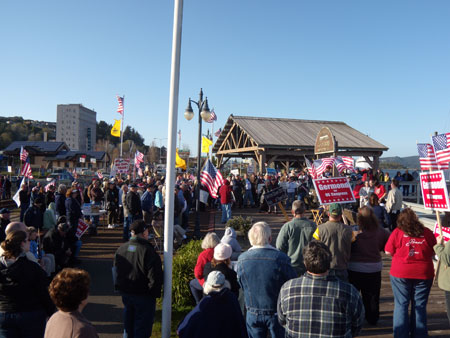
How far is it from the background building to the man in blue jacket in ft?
423

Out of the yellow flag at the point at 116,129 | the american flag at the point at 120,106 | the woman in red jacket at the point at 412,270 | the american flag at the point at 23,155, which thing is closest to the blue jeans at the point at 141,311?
the woman in red jacket at the point at 412,270

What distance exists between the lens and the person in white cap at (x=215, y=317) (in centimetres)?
324

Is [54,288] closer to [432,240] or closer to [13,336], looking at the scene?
[13,336]

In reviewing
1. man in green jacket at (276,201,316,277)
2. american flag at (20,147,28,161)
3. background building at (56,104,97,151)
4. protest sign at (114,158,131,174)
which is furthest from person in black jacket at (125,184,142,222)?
background building at (56,104,97,151)

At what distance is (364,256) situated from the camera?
17.3ft

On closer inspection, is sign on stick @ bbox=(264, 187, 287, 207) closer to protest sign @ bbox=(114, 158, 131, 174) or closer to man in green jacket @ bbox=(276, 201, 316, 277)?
man in green jacket @ bbox=(276, 201, 316, 277)

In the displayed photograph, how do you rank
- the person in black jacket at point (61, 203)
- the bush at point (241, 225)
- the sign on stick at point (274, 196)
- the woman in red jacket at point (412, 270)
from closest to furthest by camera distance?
the woman in red jacket at point (412, 270), the person in black jacket at point (61, 203), the bush at point (241, 225), the sign on stick at point (274, 196)

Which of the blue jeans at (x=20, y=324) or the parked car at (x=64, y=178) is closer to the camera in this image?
the blue jeans at (x=20, y=324)

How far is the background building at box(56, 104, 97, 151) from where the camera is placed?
124 metres

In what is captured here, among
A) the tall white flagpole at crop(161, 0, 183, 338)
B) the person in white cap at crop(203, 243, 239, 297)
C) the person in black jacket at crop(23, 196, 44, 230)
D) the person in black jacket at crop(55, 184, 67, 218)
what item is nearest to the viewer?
the person in white cap at crop(203, 243, 239, 297)

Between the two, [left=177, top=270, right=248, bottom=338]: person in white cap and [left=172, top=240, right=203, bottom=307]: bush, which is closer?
[left=177, top=270, right=248, bottom=338]: person in white cap

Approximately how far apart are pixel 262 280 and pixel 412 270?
7.10 ft

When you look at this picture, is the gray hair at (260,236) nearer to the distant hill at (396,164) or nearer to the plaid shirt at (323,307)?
the plaid shirt at (323,307)

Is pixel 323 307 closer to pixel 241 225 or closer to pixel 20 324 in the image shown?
pixel 20 324
